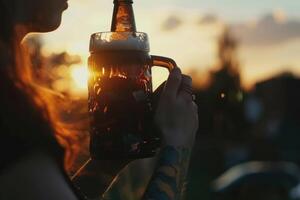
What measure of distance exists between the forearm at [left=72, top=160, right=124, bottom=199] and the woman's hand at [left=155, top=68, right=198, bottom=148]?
24 centimetres

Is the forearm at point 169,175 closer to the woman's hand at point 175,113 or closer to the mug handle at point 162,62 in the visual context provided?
the woman's hand at point 175,113

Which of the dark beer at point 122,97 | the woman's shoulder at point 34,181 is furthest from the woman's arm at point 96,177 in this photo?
the woman's shoulder at point 34,181

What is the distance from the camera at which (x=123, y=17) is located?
202cm

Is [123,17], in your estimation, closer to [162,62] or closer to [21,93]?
[162,62]

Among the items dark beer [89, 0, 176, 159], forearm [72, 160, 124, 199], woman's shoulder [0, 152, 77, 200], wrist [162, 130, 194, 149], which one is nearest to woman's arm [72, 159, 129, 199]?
forearm [72, 160, 124, 199]

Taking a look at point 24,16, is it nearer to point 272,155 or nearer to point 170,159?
point 170,159

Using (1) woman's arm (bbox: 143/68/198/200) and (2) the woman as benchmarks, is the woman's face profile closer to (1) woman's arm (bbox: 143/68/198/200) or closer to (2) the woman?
(2) the woman

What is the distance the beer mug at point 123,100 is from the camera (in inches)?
73.6

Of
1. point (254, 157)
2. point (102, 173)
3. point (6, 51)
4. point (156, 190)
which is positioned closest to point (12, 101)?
point (6, 51)

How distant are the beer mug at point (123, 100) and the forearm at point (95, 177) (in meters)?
0.13

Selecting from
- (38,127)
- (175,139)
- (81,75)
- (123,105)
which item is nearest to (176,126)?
(175,139)

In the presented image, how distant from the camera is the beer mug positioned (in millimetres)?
1870

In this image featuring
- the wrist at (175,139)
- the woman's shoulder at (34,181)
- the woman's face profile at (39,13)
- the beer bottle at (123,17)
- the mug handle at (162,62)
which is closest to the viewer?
the woman's shoulder at (34,181)

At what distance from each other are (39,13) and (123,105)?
28 cm
